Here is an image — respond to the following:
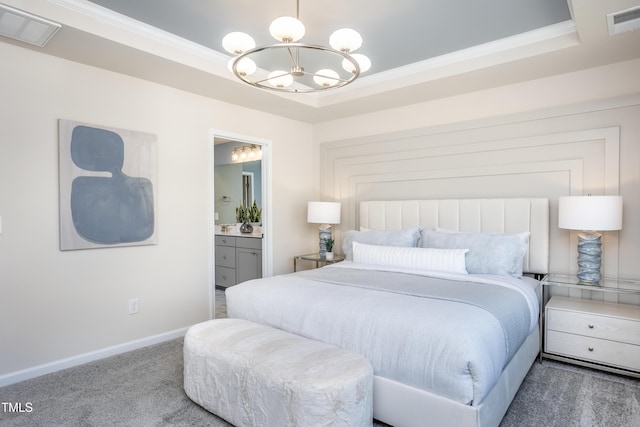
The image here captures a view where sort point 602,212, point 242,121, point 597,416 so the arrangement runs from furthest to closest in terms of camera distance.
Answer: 1. point 242,121
2. point 602,212
3. point 597,416

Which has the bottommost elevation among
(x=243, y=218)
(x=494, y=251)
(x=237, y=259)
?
(x=237, y=259)

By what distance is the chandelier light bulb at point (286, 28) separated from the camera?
74.9 inches

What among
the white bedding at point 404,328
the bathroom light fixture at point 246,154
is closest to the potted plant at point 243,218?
the bathroom light fixture at point 246,154

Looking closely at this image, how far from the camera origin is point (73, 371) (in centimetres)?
282

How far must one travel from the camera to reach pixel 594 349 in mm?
2707

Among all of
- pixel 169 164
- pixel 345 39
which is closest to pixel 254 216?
pixel 169 164

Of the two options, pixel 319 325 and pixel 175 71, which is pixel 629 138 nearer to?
pixel 319 325

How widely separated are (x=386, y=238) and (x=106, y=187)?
251 centimetres

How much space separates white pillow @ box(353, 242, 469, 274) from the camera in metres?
3.08

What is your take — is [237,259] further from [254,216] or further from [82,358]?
[82,358]

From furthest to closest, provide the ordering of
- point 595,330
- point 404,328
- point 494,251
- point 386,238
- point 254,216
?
1. point 254,216
2. point 386,238
3. point 494,251
4. point 595,330
5. point 404,328

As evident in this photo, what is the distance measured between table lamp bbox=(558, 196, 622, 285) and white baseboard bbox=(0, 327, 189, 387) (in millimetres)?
3497

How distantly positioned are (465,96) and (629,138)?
4.56 feet

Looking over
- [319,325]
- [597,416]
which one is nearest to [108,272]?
[319,325]
